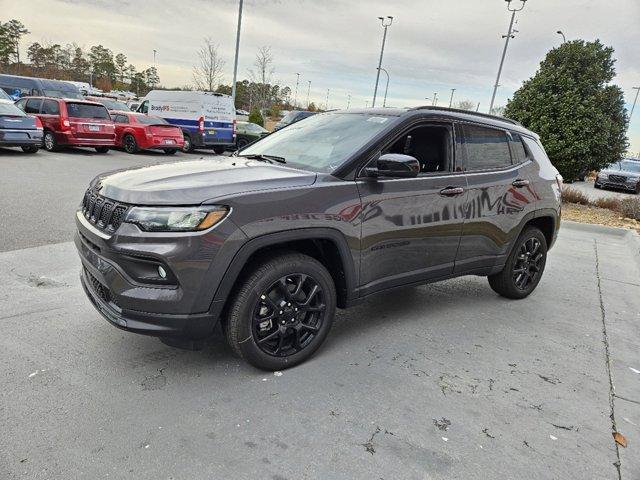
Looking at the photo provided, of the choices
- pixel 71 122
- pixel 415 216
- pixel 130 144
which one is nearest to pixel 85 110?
pixel 71 122

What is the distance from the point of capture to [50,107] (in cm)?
1424

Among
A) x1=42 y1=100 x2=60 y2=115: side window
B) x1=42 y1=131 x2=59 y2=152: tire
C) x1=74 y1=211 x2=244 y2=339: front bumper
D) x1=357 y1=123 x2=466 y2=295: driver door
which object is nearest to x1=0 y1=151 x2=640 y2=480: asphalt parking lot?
x1=74 y1=211 x2=244 y2=339: front bumper

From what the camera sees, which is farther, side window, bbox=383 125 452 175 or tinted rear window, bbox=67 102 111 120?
tinted rear window, bbox=67 102 111 120

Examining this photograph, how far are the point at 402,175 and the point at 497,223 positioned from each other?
1.43m

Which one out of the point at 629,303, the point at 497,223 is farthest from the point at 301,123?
the point at 629,303

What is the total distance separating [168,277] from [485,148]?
3.00 meters

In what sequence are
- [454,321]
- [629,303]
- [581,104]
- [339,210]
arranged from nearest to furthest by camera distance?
[339,210] < [454,321] < [629,303] < [581,104]

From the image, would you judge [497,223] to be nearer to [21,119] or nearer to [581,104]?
[581,104]

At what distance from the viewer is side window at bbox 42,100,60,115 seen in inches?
554

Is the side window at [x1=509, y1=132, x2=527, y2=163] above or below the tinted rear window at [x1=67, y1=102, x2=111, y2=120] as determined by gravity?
above

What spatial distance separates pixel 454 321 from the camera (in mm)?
4223

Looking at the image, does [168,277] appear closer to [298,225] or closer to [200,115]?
[298,225]

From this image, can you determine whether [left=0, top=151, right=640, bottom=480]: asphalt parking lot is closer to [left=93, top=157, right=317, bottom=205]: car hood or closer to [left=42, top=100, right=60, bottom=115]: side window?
[left=93, top=157, right=317, bottom=205]: car hood

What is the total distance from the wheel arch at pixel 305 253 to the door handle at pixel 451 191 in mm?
1051
